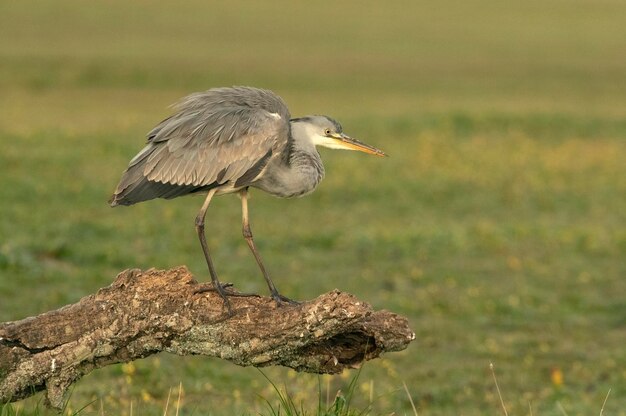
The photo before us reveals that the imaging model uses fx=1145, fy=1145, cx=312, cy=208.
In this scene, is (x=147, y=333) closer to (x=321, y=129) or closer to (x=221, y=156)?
(x=221, y=156)

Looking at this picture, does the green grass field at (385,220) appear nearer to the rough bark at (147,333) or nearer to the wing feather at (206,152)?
the rough bark at (147,333)

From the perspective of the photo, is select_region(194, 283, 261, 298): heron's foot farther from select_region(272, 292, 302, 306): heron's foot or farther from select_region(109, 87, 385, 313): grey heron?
select_region(109, 87, 385, 313): grey heron

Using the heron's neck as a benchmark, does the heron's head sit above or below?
above

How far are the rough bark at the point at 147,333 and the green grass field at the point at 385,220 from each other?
540 mm

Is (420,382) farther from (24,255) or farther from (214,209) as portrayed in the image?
(214,209)

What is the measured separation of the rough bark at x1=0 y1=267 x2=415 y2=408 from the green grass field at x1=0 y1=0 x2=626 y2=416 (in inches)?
21.3

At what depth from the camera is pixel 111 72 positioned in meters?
28.3

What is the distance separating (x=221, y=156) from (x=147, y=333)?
1.22m

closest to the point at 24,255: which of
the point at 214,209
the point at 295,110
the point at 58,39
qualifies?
the point at 214,209

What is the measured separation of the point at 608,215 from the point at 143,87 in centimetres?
1485

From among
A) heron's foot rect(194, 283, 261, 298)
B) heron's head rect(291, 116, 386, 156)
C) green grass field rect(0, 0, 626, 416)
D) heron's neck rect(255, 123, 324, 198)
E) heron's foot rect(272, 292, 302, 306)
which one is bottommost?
green grass field rect(0, 0, 626, 416)

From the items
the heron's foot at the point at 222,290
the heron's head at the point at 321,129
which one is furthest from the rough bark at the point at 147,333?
the heron's head at the point at 321,129

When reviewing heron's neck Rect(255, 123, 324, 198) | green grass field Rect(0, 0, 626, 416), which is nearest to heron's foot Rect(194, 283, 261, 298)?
green grass field Rect(0, 0, 626, 416)

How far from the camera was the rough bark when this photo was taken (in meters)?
5.14
